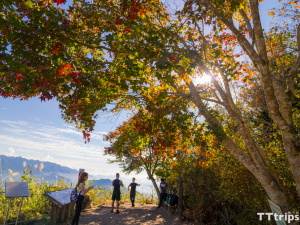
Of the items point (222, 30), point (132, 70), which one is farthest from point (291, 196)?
point (222, 30)

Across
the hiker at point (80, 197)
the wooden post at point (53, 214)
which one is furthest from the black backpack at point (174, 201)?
the wooden post at point (53, 214)

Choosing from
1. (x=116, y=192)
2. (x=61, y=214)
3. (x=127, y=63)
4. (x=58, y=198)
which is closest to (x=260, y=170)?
(x=127, y=63)

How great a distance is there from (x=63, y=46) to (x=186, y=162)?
6869 mm

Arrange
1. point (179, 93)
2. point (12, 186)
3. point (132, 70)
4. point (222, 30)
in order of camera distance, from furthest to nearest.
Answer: point (222, 30) < point (179, 93) < point (12, 186) < point (132, 70)

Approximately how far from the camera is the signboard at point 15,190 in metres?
4.81

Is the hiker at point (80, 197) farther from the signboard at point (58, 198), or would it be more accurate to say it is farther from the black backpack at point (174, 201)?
the black backpack at point (174, 201)

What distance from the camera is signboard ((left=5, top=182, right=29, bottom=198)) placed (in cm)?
481

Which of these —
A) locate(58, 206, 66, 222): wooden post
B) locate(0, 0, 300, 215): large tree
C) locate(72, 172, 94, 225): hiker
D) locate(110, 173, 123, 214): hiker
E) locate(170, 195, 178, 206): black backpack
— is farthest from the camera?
locate(110, 173, 123, 214): hiker

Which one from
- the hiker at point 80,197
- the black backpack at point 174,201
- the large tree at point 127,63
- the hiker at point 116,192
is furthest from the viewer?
the hiker at point 116,192

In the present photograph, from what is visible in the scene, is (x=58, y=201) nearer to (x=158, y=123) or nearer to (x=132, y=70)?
(x=158, y=123)

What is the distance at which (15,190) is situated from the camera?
498cm

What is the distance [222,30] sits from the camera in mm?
7434

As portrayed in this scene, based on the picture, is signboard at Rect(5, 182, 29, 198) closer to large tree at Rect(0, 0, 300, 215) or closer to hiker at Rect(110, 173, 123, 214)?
large tree at Rect(0, 0, 300, 215)

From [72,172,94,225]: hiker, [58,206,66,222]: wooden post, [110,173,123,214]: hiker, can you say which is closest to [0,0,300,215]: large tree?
[72,172,94,225]: hiker
